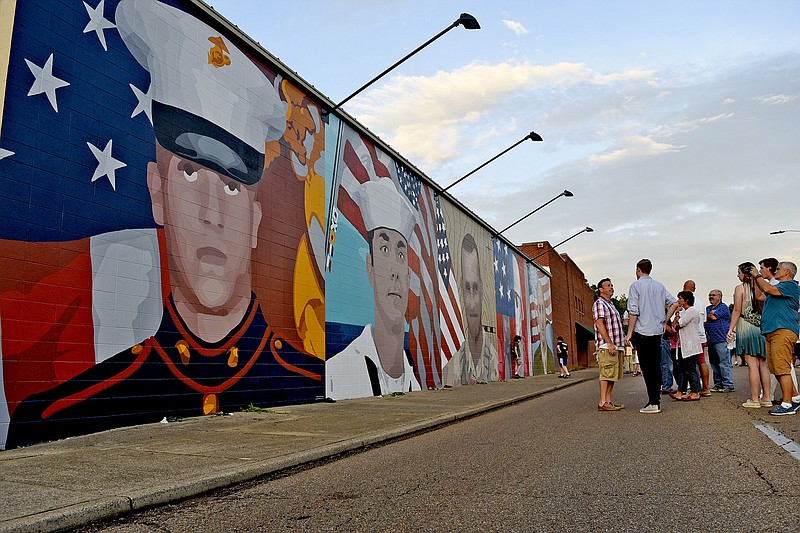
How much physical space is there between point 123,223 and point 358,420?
424 cm

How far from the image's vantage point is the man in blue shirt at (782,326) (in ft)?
26.5

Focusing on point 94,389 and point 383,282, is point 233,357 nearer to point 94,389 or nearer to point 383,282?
point 94,389

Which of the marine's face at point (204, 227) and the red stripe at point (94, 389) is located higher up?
the marine's face at point (204, 227)

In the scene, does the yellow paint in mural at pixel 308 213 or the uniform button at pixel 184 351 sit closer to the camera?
the uniform button at pixel 184 351

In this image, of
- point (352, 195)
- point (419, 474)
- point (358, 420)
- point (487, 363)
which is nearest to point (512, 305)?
point (487, 363)

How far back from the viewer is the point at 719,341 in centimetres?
1280

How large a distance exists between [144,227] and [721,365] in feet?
35.5

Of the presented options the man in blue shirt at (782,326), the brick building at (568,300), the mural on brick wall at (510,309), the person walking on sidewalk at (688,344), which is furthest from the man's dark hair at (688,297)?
the brick building at (568,300)

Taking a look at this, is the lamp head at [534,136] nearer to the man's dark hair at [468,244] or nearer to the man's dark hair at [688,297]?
the man's dark hair at [468,244]

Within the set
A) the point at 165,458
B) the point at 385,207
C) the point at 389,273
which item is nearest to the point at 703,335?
the point at 389,273

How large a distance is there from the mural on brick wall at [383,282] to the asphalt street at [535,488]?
713 centimetres

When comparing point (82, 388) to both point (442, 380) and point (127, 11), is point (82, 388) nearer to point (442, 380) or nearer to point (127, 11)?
point (127, 11)

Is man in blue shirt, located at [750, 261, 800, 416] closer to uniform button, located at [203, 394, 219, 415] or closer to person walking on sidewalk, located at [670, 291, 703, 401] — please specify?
person walking on sidewalk, located at [670, 291, 703, 401]

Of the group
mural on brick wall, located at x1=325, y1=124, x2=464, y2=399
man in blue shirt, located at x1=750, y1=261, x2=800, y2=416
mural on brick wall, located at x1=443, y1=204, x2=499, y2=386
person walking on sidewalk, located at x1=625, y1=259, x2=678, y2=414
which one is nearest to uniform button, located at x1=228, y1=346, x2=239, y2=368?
mural on brick wall, located at x1=325, y1=124, x2=464, y2=399
